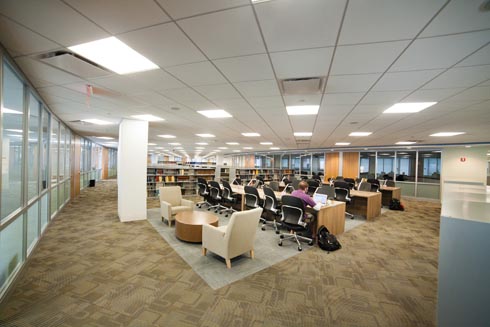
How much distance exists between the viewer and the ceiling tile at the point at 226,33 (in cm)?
150

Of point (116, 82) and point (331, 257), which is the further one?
point (331, 257)

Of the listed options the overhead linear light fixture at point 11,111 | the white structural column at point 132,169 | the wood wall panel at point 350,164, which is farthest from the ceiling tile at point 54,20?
the wood wall panel at point 350,164

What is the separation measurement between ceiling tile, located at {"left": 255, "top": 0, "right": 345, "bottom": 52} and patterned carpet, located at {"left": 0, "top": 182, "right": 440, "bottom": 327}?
8.72 feet

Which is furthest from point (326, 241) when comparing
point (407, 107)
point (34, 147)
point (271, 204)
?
point (34, 147)

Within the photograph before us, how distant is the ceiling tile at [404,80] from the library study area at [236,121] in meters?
0.03

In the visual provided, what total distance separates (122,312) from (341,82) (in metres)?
3.65

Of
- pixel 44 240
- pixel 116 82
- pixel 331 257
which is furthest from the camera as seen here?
pixel 44 240

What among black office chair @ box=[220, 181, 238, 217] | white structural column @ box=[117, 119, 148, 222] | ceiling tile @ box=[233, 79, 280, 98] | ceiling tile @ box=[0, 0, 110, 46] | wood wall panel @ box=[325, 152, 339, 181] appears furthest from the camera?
wood wall panel @ box=[325, 152, 339, 181]

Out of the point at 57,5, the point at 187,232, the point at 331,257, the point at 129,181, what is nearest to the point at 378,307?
the point at 331,257

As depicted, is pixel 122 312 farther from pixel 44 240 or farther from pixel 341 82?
pixel 341 82

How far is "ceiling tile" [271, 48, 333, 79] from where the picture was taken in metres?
1.97

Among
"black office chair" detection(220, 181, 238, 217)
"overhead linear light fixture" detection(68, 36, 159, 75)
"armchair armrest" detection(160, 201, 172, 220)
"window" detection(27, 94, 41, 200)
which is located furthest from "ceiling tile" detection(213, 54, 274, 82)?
"black office chair" detection(220, 181, 238, 217)

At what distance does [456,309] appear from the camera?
1.24 metres

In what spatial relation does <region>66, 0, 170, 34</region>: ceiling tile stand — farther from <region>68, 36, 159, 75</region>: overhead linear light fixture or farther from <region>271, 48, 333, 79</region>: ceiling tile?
<region>271, 48, 333, 79</region>: ceiling tile
